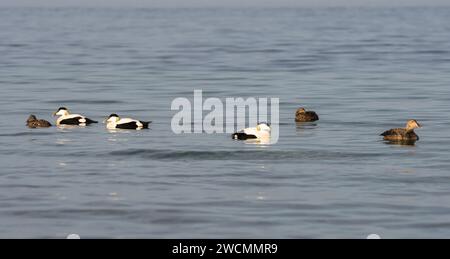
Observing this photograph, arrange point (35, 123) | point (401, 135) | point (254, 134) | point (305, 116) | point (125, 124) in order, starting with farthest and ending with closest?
point (305, 116) → point (35, 123) → point (125, 124) → point (254, 134) → point (401, 135)

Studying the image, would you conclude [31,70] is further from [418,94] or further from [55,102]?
[418,94]

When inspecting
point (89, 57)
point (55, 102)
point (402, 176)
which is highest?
point (89, 57)

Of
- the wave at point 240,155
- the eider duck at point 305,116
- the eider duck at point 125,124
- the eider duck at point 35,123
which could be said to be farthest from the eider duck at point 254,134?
the eider duck at point 35,123

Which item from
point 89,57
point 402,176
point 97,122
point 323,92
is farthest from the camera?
point 89,57

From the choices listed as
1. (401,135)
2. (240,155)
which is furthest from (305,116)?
(240,155)

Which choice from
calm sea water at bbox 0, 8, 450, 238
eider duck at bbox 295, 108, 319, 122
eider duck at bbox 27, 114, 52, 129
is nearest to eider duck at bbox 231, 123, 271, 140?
calm sea water at bbox 0, 8, 450, 238

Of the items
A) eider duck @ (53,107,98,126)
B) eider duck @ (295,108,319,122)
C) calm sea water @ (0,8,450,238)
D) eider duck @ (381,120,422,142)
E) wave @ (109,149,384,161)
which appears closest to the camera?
calm sea water @ (0,8,450,238)

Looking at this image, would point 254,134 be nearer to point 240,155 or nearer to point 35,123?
point 240,155

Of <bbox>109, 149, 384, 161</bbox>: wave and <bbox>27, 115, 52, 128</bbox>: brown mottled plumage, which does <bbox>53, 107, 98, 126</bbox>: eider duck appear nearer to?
<bbox>27, 115, 52, 128</bbox>: brown mottled plumage

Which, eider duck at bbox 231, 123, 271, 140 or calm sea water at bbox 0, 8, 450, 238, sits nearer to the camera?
calm sea water at bbox 0, 8, 450, 238

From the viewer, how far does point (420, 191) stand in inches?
878

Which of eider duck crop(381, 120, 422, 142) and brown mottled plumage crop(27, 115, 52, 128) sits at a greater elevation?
brown mottled plumage crop(27, 115, 52, 128)
